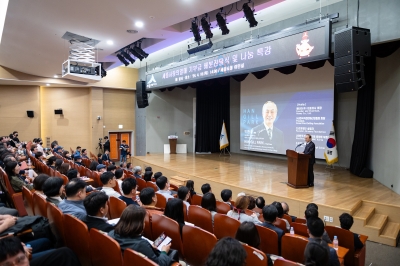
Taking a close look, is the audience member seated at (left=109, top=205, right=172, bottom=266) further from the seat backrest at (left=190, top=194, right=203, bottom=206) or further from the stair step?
the stair step

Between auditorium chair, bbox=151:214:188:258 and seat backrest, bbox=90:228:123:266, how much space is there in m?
0.64

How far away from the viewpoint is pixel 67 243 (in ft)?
7.32

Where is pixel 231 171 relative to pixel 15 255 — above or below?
below

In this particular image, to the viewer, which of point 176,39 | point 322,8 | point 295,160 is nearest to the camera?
point 295,160

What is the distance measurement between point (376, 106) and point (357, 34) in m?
2.74

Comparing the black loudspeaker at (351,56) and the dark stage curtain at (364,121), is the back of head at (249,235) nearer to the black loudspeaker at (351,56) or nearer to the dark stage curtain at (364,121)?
the black loudspeaker at (351,56)

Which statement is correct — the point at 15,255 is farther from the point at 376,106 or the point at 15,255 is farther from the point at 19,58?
the point at 19,58

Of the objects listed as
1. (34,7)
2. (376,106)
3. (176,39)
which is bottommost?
(376,106)

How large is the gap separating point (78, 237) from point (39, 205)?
2.96ft

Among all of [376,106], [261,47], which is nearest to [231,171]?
[261,47]

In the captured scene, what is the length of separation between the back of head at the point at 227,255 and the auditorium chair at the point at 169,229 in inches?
39.7

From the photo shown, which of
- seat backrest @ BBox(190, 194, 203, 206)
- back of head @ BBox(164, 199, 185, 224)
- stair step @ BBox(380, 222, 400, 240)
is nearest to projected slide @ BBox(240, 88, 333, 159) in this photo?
stair step @ BBox(380, 222, 400, 240)

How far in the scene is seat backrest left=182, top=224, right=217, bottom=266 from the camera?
6.88ft

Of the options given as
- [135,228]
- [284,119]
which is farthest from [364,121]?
[135,228]
